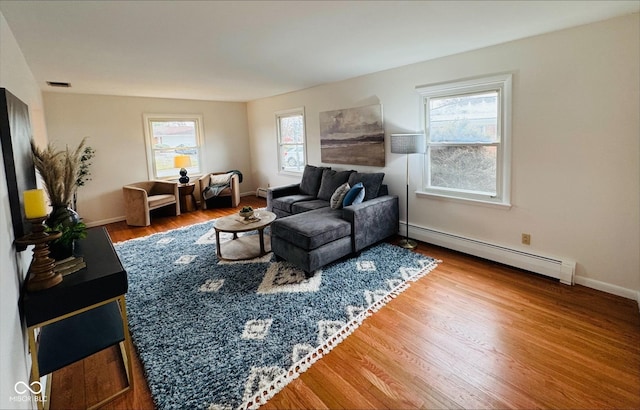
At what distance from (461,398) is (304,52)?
3.19 meters

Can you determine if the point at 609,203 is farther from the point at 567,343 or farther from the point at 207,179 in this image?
the point at 207,179

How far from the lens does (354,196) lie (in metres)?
3.81

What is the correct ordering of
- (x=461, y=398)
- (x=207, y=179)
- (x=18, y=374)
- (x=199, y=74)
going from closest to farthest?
(x=18, y=374), (x=461, y=398), (x=199, y=74), (x=207, y=179)

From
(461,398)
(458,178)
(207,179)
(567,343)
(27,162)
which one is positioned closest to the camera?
(461,398)

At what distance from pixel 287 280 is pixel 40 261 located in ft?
6.44

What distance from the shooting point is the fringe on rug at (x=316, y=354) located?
175cm

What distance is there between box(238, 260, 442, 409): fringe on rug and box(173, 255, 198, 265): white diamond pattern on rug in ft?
7.14

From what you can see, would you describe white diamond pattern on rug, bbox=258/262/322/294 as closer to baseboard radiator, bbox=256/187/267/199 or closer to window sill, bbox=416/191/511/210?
window sill, bbox=416/191/511/210

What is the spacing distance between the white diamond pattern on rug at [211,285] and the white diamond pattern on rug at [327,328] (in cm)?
117

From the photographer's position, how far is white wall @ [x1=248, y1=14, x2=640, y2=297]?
253cm

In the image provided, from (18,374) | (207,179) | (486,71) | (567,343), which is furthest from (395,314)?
(207,179)

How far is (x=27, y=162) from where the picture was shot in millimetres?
1975

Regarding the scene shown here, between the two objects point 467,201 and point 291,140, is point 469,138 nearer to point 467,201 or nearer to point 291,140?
point 467,201

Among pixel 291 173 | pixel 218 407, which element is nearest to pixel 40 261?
pixel 218 407
